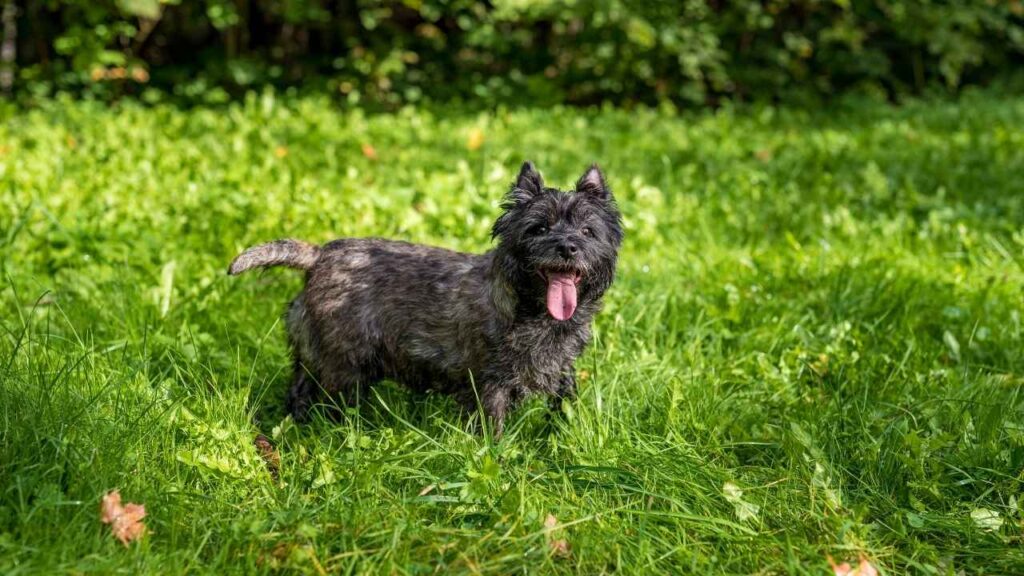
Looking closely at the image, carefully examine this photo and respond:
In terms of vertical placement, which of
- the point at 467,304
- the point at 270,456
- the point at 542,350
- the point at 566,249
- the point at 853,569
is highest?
the point at 566,249

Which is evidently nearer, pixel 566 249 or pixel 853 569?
pixel 853 569

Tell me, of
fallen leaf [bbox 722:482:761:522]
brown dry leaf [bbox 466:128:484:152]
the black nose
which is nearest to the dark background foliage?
brown dry leaf [bbox 466:128:484:152]

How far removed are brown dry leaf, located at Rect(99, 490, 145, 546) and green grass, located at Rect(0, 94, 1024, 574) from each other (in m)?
0.06

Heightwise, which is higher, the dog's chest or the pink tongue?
the pink tongue

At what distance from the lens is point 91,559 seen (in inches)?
108

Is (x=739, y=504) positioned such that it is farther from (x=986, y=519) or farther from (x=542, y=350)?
(x=542, y=350)

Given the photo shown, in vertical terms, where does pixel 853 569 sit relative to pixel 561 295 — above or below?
below

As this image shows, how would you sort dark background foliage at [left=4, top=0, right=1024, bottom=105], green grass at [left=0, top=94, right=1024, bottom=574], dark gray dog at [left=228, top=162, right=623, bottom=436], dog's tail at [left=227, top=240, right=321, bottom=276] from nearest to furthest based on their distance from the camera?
green grass at [left=0, top=94, right=1024, bottom=574], dark gray dog at [left=228, top=162, right=623, bottom=436], dog's tail at [left=227, top=240, right=321, bottom=276], dark background foliage at [left=4, top=0, right=1024, bottom=105]

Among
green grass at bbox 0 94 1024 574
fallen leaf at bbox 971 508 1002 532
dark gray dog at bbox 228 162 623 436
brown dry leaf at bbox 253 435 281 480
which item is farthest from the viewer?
dark gray dog at bbox 228 162 623 436

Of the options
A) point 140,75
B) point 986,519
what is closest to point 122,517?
point 986,519

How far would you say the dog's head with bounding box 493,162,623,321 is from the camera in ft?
12.0

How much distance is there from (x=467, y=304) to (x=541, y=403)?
20.4 inches

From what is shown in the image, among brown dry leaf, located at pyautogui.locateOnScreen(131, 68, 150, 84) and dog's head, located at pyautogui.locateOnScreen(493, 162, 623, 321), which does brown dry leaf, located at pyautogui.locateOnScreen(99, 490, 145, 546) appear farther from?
brown dry leaf, located at pyautogui.locateOnScreen(131, 68, 150, 84)

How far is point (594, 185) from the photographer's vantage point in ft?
13.1
